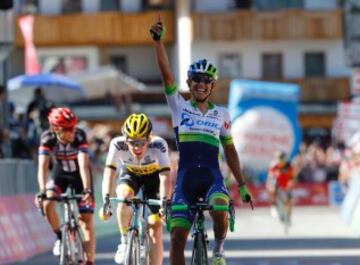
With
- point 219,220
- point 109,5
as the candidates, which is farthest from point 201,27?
point 219,220

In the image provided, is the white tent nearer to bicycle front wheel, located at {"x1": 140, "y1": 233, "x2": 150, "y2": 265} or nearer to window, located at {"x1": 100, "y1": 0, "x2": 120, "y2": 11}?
window, located at {"x1": 100, "y1": 0, "x2": 120, "y2": 11}

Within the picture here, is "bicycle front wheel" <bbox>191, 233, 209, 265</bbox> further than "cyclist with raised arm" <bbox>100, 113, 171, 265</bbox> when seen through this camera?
No

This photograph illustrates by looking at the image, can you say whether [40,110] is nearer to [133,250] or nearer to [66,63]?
[133,250]

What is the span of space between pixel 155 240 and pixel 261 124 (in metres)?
34.1

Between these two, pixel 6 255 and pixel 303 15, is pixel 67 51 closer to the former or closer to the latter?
pixel 303 15

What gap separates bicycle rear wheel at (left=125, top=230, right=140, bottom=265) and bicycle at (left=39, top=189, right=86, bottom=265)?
6.63 ft

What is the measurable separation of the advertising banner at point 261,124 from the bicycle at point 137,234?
33463 mm

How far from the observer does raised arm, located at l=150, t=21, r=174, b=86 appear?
535 inches

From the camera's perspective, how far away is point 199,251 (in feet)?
45.7

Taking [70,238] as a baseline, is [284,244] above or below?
below

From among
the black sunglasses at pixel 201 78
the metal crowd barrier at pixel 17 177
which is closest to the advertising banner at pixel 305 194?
the metal crowd barrier at pixel 17 177

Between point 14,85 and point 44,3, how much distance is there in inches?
1174

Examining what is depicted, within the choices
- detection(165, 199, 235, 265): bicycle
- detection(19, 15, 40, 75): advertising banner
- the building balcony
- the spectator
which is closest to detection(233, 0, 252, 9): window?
the building balcony

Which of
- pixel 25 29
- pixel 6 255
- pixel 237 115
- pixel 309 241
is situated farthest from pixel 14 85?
pixel 237 115
